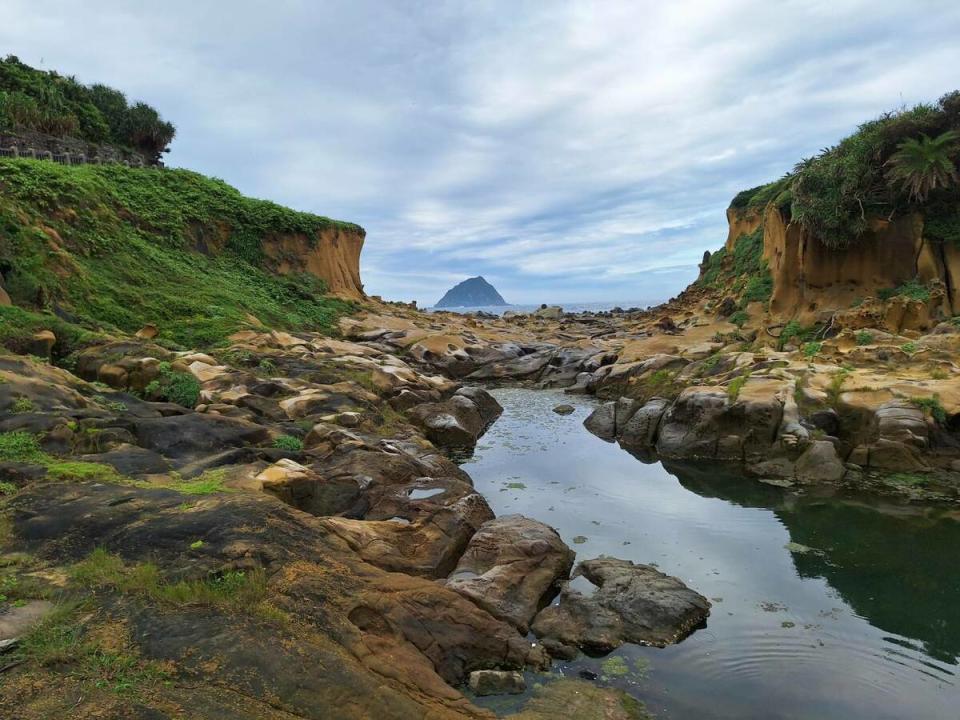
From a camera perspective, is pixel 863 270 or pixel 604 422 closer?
pixel 604 422

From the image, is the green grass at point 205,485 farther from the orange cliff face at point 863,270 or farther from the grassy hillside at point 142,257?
the orange cliff face at point 863,270

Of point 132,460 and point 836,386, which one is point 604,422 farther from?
point 132,460

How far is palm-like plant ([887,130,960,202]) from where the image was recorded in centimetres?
2779

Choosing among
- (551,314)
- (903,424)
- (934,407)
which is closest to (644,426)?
(903,424)

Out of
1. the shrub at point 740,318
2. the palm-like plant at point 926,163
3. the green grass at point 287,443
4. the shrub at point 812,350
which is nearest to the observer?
the green grass at point 287,443

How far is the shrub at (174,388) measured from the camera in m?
16.0

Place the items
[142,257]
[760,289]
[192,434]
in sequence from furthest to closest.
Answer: [760,289] → [142,257] → [192,434]

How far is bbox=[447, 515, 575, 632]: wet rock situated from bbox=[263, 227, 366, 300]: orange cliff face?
35998 mm

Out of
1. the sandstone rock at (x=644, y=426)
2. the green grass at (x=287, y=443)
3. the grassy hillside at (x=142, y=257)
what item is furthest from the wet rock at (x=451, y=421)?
the grassy hillside at (x=142, y=257)

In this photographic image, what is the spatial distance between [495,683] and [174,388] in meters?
12.4

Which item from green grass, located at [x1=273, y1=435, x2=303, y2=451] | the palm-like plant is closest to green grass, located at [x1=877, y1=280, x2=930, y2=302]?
the palm-like plant

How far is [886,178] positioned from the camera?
29.9 m

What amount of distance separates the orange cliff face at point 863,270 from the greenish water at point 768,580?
17.3 metres

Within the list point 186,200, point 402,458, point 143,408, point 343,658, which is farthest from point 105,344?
point 186,200
